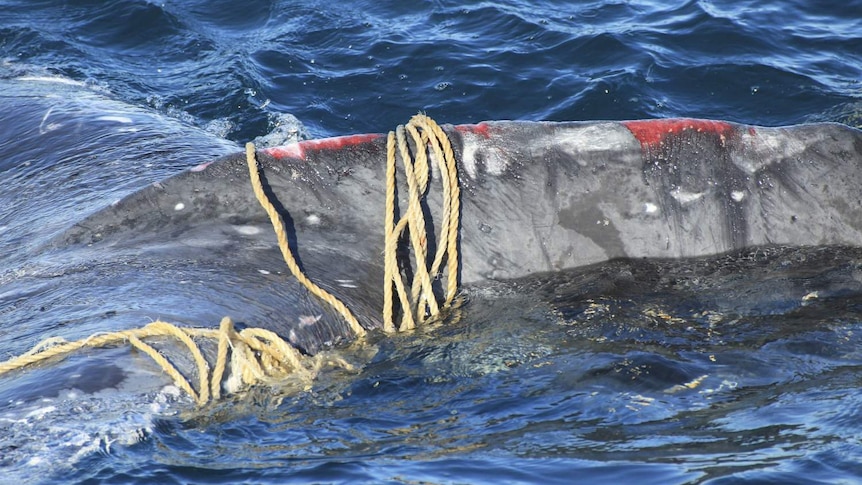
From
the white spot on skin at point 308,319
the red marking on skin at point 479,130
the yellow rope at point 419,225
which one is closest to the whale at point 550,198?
Answer: the red marking on skin at point 479,130

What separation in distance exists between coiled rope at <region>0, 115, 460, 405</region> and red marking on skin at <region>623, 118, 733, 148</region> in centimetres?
89

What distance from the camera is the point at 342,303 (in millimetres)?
4621

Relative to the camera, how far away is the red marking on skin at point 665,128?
4934 millimetres

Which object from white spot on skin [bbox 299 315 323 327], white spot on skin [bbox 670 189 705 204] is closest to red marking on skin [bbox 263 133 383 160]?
white spot on skin [bbox 299 315 323 327]

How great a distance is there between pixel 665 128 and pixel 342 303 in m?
1.72

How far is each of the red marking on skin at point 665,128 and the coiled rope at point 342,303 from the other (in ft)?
2.91

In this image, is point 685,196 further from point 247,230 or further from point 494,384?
point 247,230

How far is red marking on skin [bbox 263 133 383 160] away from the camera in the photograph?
4.87 meters

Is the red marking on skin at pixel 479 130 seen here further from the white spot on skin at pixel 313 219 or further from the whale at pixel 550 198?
the white spot on skin at pixel 313 219

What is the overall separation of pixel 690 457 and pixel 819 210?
6.21 ft

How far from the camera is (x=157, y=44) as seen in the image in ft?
35.8

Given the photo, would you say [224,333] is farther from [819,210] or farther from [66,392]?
[819,210]

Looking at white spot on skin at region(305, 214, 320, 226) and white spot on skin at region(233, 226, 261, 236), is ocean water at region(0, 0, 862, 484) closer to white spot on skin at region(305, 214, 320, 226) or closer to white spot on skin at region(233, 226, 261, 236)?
white spot on skin at region(233, 226, 261, 236)

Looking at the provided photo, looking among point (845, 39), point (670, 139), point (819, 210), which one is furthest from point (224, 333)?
point (845, 39)
